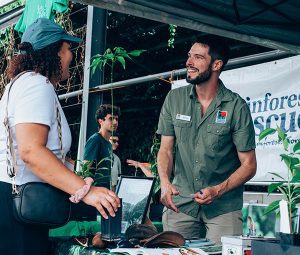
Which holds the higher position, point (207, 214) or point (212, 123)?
point (212, 123)

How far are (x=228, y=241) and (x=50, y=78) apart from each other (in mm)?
926

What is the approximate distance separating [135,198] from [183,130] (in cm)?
49

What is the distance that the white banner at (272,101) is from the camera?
4.45 meters

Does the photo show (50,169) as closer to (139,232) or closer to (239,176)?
(139,232)

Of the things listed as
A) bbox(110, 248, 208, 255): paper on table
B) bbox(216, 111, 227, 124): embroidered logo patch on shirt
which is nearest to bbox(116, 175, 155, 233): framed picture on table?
bbox(216, 111, 227, 124): embroidered logo patch on shirt

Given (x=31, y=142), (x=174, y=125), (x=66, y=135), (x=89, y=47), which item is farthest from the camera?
(x=89, y=47)

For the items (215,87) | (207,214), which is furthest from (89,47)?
(207,214)

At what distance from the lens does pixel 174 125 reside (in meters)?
3.05

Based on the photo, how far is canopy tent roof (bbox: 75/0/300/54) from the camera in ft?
10.9

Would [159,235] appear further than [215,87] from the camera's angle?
No

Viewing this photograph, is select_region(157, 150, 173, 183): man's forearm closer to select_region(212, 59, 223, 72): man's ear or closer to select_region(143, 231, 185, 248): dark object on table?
select_region(212, 59, 223, 72): man's ear

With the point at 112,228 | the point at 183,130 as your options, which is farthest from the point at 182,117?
the point at 112,228

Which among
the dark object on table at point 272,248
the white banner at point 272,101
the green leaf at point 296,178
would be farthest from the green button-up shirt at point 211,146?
the white banner at point 272,101

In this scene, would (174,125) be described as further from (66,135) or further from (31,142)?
(31,142)
